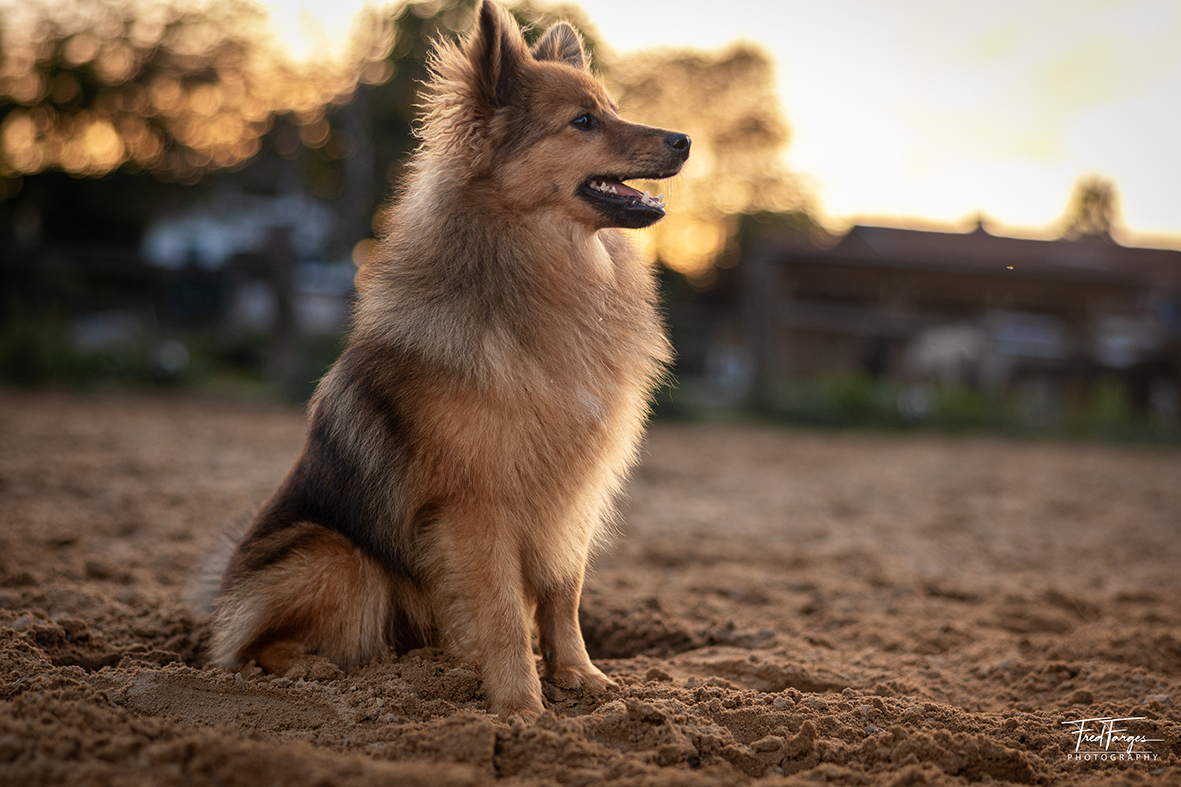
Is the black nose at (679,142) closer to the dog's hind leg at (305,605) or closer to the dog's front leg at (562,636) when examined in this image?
the dog's front leg at (562,636)

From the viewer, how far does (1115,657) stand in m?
3.39

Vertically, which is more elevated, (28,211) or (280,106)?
(280,106)

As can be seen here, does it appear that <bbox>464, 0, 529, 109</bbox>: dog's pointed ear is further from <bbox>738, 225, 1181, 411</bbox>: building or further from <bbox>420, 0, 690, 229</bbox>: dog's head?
<bbox>738, 225, 1181, 411</bbox>: building

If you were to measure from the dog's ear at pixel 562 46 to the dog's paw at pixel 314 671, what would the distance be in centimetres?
260

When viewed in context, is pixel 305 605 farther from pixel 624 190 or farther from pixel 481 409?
pixel 624 190

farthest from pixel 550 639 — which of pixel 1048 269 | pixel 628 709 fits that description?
pixel 1048 269

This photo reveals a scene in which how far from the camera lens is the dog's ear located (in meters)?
3.44

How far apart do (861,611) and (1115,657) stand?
45.3 inches

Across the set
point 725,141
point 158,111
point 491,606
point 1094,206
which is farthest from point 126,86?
point 1094,206

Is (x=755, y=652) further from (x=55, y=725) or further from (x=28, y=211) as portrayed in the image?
(x=28, y=211)

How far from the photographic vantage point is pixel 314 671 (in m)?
2.73

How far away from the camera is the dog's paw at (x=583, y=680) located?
280cm
